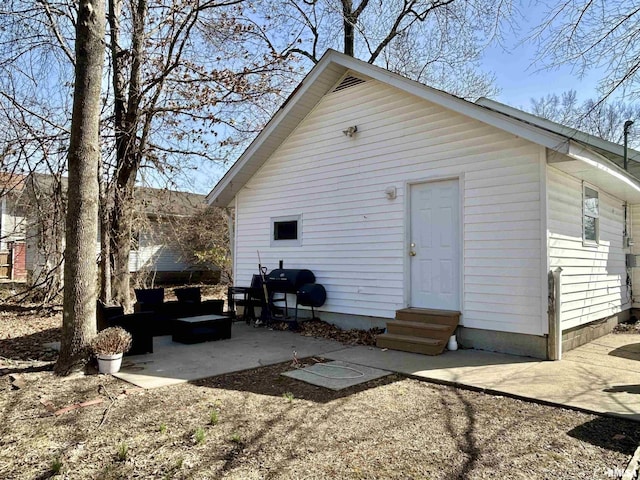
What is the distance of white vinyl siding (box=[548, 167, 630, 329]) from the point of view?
609 centimetres

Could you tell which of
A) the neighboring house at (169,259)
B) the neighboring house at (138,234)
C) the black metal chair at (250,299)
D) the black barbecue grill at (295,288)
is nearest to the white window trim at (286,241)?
the black barbecue grill at (295,288)

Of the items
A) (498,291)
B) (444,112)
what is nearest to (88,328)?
(498,291)

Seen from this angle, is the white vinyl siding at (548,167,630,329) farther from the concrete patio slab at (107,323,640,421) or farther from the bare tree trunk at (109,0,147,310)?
the bare tree trunk at (109,0,147,310)

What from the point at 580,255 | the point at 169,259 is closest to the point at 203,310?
the point at 580,255

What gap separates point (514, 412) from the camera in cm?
376

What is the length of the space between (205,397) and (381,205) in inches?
178

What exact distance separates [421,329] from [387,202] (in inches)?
88.9

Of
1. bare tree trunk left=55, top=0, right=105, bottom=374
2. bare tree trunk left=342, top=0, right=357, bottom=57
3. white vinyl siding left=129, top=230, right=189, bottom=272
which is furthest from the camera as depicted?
white vinyl siding left=129, top=230, right=189, bottom=272

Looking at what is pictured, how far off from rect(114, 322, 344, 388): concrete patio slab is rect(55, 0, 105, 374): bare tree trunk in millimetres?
649

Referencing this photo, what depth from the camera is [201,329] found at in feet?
23.0

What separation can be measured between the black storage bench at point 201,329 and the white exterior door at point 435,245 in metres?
3.13

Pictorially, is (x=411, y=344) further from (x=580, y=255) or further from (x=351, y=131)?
(x=351, y=131)

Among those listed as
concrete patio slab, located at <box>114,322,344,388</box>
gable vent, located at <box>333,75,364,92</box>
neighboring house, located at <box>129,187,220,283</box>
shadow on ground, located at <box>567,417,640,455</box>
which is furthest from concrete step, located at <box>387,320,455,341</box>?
neighboring house, located at <box>129,187,220,283</box>

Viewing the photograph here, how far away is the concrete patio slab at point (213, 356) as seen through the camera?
16.1 feet
